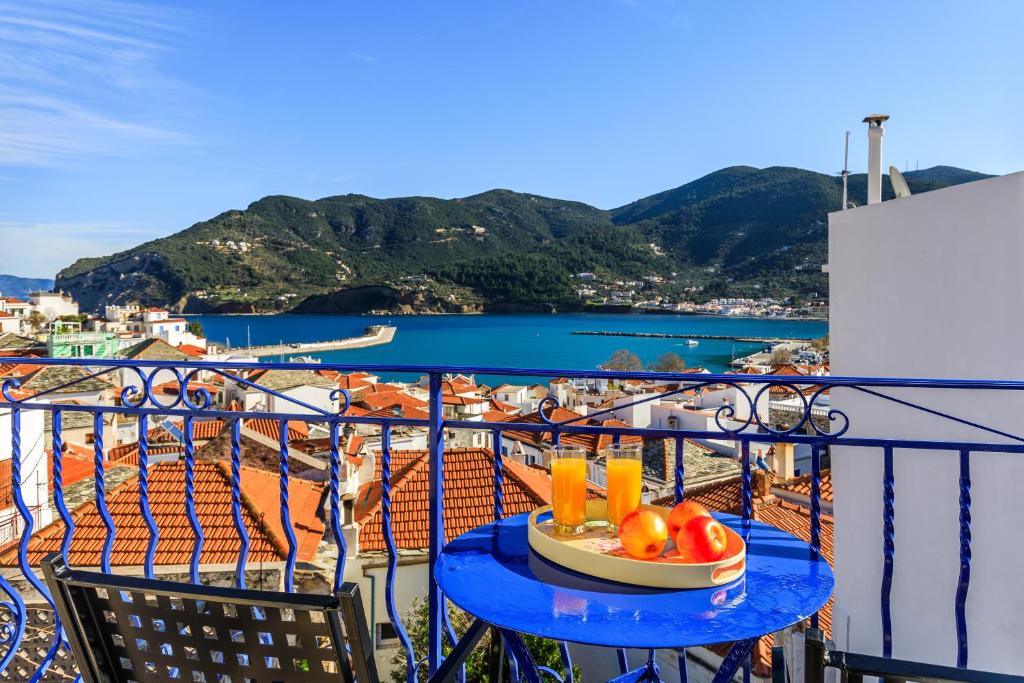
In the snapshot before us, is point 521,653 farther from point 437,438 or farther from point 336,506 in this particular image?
point 336,506

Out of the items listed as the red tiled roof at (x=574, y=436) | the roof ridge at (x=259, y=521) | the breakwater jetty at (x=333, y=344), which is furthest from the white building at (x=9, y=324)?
the roof ridge at (x=259, y=521)

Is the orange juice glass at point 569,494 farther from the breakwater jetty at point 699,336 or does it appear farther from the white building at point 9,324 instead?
the breakwater jetty at point 699,336

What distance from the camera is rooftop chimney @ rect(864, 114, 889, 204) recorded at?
18.0 feet

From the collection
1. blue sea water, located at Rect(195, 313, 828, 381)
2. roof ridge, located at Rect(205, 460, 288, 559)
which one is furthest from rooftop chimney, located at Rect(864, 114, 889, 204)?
blue sea water, located at Rect(195, 313, 828, 381)

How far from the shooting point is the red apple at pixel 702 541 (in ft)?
4.36

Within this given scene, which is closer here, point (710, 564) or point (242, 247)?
point (710, 564)

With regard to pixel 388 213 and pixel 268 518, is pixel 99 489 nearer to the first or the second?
pixel 268 518

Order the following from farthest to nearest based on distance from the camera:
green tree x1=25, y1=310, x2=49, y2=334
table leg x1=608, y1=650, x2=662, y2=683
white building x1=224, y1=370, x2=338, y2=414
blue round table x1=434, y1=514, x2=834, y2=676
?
green tree x1=25, y1=310, x2=49, y2=334, white building x1=224, y1=370, x2=338, y2=414, table leg x1=608, y1=650, x2=662, y2=683, blue round table x1=434, y1=514, x2=834, y2=676

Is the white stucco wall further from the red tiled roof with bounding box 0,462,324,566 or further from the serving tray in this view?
the red tiled roof with bounding box 0,462,324,566

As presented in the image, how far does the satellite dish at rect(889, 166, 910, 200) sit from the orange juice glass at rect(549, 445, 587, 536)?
14.7 feet

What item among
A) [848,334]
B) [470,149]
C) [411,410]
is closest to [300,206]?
[470,149]

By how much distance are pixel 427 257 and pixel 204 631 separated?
105m

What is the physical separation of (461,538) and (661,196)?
13095 cm

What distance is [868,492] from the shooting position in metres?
4.26
